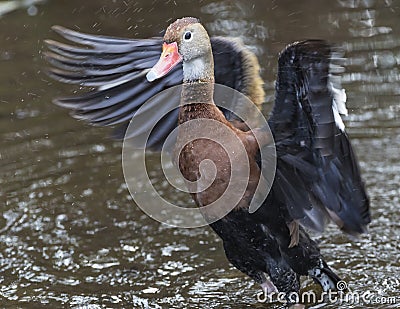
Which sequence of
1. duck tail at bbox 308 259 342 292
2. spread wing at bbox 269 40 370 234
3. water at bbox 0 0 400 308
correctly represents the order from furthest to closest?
water at bbox 0 0 400 308 < duck tail at bbox 308 259 342 292 < spread wing at bbox 269 40 370 234

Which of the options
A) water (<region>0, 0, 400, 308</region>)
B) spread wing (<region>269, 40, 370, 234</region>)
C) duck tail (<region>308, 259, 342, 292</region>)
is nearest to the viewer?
spread wing (<region>269, 40, 370, 234</region>)

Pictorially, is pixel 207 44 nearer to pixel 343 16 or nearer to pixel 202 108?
pixel 202 108

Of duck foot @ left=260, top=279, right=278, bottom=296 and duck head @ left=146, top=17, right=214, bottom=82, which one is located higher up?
duck head @ left=146, top=17, right=214, bottom=82

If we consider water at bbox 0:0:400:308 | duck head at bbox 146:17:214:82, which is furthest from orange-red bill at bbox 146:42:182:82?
water at bbox 0:0:400:308

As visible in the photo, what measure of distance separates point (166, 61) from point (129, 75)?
0.83 metres

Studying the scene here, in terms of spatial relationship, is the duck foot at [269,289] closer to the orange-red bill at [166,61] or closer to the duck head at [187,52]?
the duck head at [187,52]

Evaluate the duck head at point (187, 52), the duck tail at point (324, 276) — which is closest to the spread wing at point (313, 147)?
the duck tail at point (324, 276)

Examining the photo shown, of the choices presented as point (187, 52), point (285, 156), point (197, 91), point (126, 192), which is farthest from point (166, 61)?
point (126, 192)

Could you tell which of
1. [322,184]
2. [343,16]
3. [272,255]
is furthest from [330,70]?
[343,16]

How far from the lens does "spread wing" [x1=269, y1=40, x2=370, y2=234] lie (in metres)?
4.18

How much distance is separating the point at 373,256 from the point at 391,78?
9.37 ft

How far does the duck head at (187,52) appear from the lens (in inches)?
180

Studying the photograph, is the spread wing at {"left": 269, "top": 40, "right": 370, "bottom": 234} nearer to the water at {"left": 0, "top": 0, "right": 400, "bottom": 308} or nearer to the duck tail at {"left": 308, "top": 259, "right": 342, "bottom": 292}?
the duck tail at {"left": 308, "top": 259, "right": 342, "bottom": 292}

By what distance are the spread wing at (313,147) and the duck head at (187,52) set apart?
476 millimetres
